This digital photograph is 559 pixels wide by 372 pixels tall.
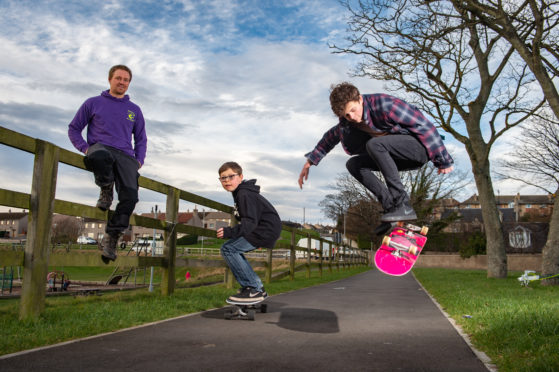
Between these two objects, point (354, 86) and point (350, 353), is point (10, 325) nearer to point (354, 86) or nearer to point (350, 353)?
point (350, 353)

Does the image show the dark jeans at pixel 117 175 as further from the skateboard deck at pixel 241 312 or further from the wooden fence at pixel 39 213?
the skateboard deck at pixel 241 312

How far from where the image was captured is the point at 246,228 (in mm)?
4605

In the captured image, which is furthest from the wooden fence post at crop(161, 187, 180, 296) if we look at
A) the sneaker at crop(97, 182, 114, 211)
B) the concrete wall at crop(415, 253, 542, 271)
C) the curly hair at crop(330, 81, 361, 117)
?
the concrete wall at crop(415, 253, 542, 271)

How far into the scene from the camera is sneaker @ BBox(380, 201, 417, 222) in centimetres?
362

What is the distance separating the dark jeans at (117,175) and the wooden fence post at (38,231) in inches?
15.9

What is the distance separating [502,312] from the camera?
520cm

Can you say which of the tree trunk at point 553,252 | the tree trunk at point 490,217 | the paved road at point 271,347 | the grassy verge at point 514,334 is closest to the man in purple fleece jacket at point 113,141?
the paved road at point 271,347

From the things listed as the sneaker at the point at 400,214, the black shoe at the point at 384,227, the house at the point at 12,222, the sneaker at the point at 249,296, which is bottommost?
the sneaker at the point at 249,296

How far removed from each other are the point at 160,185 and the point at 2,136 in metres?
2.80

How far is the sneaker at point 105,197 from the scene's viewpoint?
493 centimetres

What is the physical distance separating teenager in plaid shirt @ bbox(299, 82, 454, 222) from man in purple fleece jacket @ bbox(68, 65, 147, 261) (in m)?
2.27

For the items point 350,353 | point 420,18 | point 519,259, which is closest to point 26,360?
point 350,353

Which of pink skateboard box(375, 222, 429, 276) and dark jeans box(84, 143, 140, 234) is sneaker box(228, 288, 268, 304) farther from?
pink skateboard box(375, 222, 429, 276)

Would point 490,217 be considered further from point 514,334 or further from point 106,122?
point 106,122
